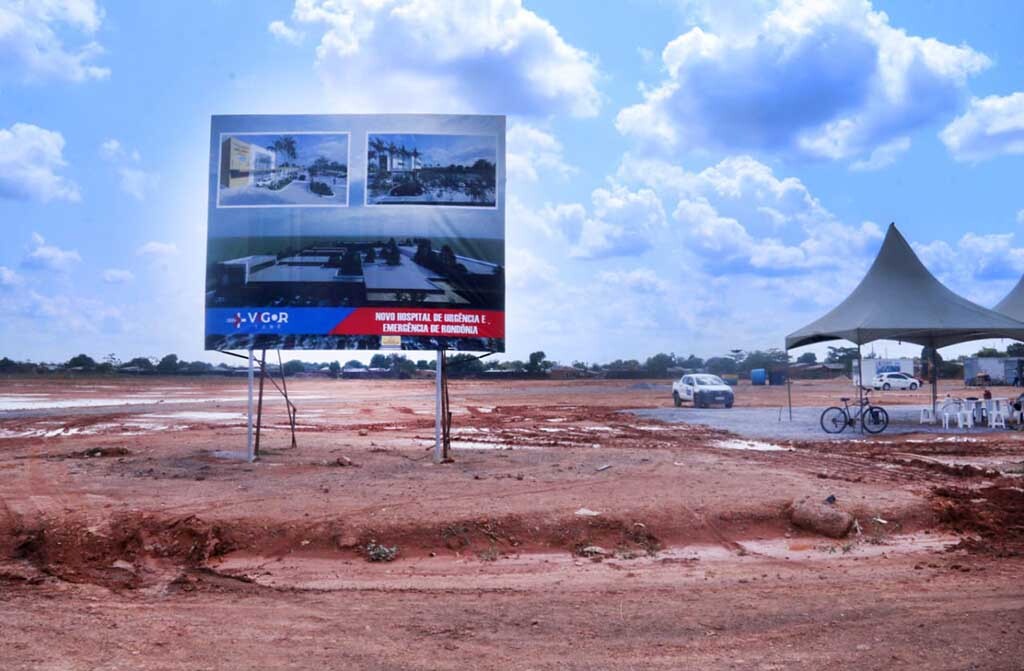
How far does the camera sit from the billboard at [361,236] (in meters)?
14.7

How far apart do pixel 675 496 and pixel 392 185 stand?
743 centimetres

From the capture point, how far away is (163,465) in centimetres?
1423

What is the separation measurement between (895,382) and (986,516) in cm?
5790

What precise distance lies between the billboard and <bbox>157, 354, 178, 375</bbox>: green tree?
253 ft

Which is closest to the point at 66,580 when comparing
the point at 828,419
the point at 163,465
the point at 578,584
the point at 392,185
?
the point at 578,584

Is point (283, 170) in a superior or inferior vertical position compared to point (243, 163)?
inferior

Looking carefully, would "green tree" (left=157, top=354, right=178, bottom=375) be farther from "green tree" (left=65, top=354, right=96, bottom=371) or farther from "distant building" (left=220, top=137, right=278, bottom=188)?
"distant building" (left=220, top=137, right=278, bottom=188)

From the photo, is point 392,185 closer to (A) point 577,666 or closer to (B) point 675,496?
(B) point 675,496

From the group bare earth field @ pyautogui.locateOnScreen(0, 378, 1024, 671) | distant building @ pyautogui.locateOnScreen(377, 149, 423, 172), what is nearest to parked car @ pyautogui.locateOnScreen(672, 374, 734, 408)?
bare earth field @ pyautogui.locateOnScreen(0, 378, 1024, 671)

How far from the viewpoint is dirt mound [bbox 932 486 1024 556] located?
30.5ft

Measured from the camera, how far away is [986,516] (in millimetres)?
10570

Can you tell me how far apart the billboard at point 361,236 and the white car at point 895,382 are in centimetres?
5584

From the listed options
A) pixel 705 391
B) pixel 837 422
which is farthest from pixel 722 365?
pixel 837 422

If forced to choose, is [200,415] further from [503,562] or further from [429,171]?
[503,562]
